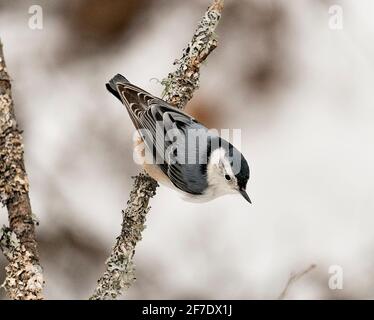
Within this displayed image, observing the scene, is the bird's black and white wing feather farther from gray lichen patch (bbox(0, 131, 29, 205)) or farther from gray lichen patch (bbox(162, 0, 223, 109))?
gray lichen patch (bbox(0, 131, 29, 205))

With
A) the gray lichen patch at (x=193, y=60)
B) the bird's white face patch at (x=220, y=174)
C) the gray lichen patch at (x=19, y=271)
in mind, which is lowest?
the gray lichen patch at (x=19, y=271)

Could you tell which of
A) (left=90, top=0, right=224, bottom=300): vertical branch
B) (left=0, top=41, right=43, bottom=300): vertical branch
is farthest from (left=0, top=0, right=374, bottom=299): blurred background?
(left=0, top=41, right=43, bottom=300): vertical branch

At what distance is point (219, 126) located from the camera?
3305 mm

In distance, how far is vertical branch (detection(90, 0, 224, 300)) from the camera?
213 centimetres

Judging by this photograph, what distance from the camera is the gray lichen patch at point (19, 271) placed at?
193 cm

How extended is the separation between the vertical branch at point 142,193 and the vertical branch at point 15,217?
0.72ft

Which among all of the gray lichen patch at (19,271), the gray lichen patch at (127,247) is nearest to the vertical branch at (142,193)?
the gray lichen patch at (127,247)

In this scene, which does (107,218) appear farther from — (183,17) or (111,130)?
(183,17)

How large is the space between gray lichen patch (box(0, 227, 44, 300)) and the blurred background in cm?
104

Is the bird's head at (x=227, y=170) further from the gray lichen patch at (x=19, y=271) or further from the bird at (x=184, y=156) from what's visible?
the gray lichen patch at (x=19, y=271)

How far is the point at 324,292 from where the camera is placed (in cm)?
299

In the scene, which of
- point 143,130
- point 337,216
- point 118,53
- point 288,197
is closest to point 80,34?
point 118,53

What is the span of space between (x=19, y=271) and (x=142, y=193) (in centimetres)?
62

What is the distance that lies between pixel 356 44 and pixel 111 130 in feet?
3.98
